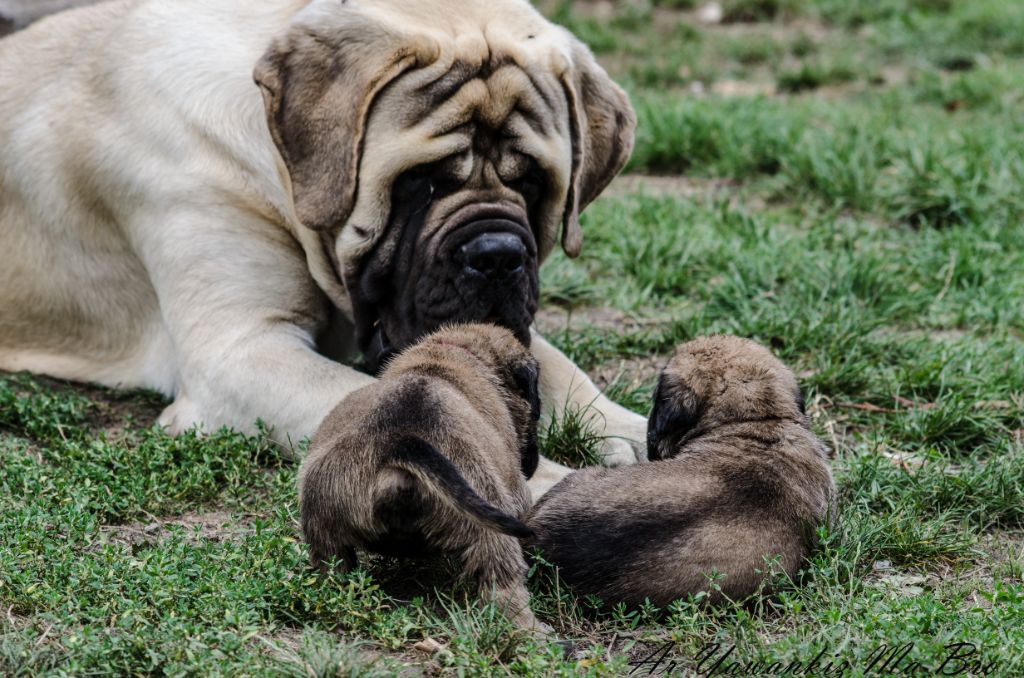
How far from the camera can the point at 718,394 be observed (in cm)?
379

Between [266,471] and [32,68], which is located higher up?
[32,68]

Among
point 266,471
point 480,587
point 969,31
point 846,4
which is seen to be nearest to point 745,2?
point 846,4

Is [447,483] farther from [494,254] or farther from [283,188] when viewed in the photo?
[283,188]

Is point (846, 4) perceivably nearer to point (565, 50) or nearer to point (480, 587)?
point (565, 50)

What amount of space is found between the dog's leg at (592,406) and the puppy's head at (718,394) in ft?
1.06

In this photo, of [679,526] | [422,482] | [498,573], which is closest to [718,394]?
[679,526]

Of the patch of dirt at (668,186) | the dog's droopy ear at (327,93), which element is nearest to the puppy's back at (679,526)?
the dog's droopy ear at (327,93)

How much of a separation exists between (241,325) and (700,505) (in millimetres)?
1756

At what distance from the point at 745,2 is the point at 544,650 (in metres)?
8.59

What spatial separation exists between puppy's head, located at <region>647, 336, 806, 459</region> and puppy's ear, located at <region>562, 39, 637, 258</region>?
760 mm

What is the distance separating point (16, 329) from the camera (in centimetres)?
498

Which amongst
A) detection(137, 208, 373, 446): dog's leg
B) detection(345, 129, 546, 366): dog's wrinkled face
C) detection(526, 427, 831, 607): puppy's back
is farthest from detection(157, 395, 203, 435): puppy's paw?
detection(526, 427, 831, 607): puppy's back

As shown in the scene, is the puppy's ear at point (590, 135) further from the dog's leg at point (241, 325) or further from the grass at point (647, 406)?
the dog's leg at point (241, 325)

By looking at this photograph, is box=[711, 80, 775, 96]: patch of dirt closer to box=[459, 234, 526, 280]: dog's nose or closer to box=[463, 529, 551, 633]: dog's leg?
box=[459, 234, 526, 280]: dog's nose
